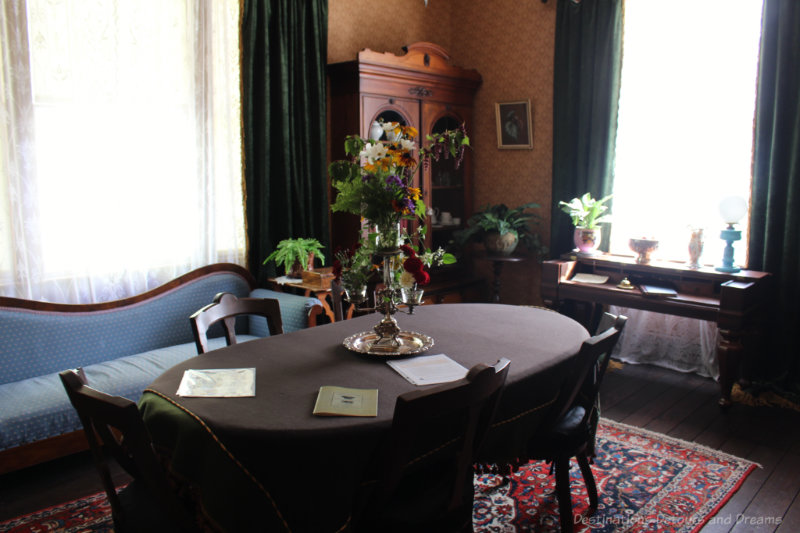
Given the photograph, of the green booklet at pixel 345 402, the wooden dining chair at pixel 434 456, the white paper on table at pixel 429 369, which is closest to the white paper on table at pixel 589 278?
the white paper on table at pixel 429 369

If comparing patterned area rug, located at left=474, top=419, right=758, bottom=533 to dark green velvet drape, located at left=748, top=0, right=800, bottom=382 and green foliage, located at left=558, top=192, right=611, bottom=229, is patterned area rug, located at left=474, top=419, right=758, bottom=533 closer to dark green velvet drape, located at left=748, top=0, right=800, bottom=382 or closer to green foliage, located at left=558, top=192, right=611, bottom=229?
dark green velvet drape, located at left=748, top=0, right=800, bottom=382

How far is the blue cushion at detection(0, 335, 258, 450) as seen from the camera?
2.57 meters

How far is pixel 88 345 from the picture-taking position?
3.21 meters

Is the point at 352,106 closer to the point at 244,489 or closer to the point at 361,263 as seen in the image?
the point at 361,263

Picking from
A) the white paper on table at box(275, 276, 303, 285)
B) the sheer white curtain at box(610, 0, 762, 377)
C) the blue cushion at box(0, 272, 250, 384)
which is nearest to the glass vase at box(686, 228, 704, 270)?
the sheer white curtain at box(610, 0, 762, 377)

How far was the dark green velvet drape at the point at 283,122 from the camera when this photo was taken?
3.92 meters

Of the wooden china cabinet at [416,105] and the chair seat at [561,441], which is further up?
the wooden china cabinet at [416,105]

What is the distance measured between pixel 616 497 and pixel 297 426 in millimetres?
1632

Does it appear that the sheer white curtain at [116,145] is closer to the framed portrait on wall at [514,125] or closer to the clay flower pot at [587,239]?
the framed portrait on wall at [514,125]

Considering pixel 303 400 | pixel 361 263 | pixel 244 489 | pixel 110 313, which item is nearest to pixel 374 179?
pixel 361 263

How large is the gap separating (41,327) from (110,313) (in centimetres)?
35

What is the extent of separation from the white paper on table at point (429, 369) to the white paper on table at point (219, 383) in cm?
48

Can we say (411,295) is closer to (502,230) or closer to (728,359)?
(728,359)

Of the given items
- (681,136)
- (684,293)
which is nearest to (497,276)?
(684,293)
